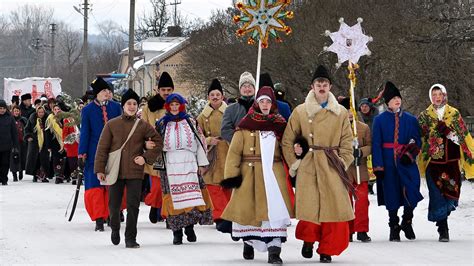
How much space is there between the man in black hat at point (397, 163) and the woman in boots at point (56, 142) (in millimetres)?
12091

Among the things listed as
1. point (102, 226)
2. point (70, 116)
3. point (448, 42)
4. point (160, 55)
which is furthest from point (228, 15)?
point (102, 226)

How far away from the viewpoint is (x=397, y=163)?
13.3 metres

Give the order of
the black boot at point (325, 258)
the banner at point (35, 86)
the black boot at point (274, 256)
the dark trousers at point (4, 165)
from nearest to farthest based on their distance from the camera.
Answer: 1. the black boot at point (274, 256)
2. the black boot at point (325, 258)
3. the dark trousers at point (4, 165)
4. the banner at point (35, 86)

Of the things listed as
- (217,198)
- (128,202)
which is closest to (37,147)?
(217,198)

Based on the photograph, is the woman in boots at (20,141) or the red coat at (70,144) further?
the woman in boots at (20,141)

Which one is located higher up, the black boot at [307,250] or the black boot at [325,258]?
the black boot at [307,250]

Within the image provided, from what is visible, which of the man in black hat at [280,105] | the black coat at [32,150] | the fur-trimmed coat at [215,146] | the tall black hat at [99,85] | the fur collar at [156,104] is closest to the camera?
the man in black hat at [280,105]

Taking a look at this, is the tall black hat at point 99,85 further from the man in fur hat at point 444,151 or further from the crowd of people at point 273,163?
the man in fur hat at point 444,151

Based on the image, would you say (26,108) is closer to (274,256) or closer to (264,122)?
(264,122)

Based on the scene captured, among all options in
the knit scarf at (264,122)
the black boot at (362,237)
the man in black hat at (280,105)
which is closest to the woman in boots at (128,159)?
the man in black hat at (280,105)

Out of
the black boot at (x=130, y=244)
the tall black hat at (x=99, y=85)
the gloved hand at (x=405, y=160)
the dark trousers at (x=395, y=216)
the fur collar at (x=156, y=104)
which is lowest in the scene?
the black boot at (x=130, y=244)

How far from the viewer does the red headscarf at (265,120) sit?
11.2 metres

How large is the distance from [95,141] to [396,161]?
12.8 feet

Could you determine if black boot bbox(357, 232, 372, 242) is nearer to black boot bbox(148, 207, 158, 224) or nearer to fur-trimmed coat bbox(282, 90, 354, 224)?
fur-trimmed coat bbox(282, 90, 354, 224)
